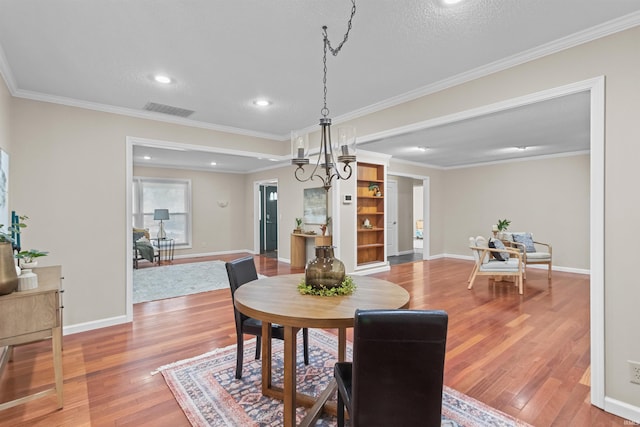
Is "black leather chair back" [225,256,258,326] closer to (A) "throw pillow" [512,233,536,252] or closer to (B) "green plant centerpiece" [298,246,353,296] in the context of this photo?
(B) "green plant centerpiece" [298,246,353,296]

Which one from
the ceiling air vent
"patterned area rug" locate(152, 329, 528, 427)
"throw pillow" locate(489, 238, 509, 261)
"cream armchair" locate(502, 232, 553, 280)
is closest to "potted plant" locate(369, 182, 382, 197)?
"throw pillow" locate(489, 238, 509, 261)

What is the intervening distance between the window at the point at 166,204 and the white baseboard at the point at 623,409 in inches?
327

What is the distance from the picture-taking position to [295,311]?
163 centimetres

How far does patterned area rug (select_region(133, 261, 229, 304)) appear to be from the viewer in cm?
485

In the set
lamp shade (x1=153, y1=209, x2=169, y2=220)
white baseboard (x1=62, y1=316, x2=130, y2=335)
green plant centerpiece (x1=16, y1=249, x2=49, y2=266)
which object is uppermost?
lamp shade (x1=153, y1=209, x2=169, y2=220)

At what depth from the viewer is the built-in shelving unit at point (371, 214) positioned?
21.6 ft

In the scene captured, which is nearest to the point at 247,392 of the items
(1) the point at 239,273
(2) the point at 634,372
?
(1) the point at 239,273

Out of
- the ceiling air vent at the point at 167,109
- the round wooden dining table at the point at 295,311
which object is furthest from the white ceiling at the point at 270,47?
the round wooden dining table at the point at 295,311

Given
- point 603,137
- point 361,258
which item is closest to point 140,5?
point 603,137

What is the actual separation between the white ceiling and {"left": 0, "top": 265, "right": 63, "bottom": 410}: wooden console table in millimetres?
1698

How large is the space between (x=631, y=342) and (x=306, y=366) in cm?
217

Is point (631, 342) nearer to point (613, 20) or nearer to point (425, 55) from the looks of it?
point (613, 20)

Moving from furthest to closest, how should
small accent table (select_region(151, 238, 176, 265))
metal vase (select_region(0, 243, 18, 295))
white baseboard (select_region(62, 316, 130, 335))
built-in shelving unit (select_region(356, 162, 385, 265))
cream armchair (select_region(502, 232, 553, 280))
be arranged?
1. small accent table (select_region(151, 238, 176, 265))
2. built-in shelving unit (select_region(356, 162, 385, 265))
3. cream armchair (select_region(502, 232, 553, 280))
4. white baseboard (select_region(62, 316, 130, 335))
5. metal vase (select_region(0, 243, 18, 295))

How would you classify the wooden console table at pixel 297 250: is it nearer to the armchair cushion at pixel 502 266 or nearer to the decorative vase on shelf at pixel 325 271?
the armchair cushion at pixel 502 266
